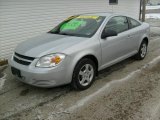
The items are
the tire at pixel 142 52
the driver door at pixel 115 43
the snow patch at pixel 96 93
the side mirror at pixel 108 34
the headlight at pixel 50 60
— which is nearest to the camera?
the snow patch at pixel 96 93

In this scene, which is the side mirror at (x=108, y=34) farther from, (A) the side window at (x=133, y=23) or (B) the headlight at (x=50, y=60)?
(A) the side window at (x=133, y=23)

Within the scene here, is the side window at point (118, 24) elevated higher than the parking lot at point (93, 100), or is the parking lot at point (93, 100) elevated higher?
the side window at point (118, 24)

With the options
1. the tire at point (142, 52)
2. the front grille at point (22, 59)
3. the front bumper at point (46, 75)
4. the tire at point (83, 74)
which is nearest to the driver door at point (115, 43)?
the tire at point (83, 74)

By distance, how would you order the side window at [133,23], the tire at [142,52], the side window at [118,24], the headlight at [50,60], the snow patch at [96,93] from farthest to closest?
1. the tire at [142,52]
2. the side window at [133,23]
3. the side window at [118,24]
4. the headlight at [50,60]
5. the snow patch at [96,93]

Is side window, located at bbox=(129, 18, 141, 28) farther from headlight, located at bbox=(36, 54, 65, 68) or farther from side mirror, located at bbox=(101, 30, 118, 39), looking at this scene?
headlight, located at bbox=(36, 54, 65, 68)

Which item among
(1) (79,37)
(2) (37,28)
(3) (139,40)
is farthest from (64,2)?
(1) (79,37)

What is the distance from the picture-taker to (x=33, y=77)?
4.00 metres

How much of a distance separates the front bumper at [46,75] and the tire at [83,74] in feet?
0.57

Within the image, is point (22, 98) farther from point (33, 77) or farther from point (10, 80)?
point (10, 80)

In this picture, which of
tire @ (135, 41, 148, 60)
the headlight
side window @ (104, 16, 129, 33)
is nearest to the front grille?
the headlight

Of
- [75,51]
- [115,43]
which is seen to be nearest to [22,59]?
[75,51]

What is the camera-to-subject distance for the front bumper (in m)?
3.96

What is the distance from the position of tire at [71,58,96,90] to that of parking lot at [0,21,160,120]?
14cm

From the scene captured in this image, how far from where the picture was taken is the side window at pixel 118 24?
16.9 feet
